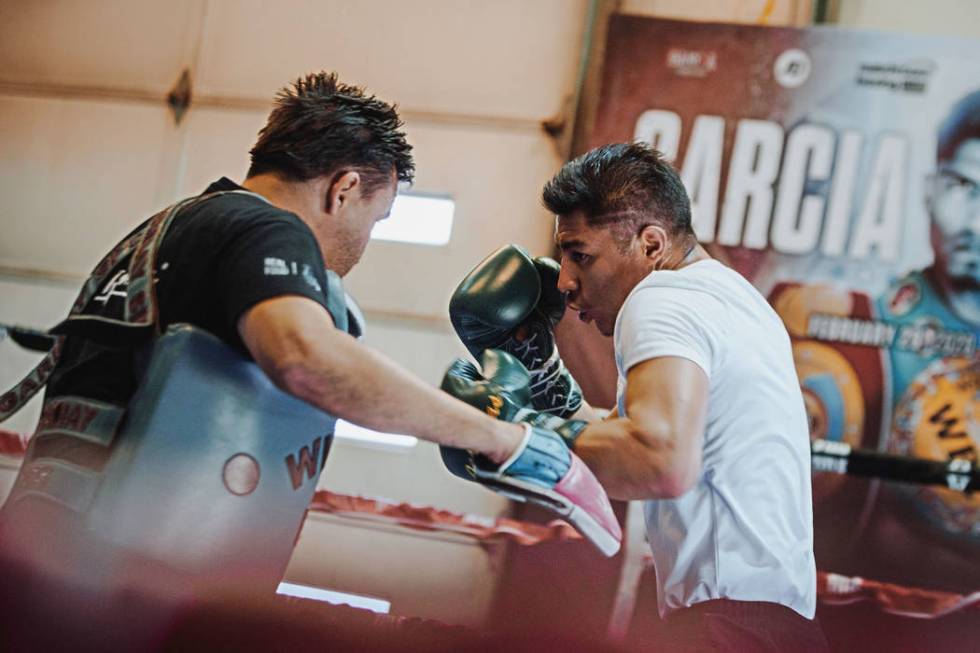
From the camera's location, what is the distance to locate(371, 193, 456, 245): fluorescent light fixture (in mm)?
4812

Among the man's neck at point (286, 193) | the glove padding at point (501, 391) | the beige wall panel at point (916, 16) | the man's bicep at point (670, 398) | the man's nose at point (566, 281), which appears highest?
the beige wall panel at point (916, 16)

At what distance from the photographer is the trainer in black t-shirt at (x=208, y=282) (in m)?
1.45

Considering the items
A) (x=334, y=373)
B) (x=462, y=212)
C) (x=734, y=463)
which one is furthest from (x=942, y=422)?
(x=334, y=373)

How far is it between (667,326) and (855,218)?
8.99 ft

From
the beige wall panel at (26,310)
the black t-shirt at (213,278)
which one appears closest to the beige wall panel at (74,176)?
the beige wall panel at (26,310)

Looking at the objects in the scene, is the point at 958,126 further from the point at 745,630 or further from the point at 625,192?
the point at 745,630

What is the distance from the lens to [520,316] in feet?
7.05

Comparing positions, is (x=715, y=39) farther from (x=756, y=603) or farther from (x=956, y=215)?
(x=756, y=603)

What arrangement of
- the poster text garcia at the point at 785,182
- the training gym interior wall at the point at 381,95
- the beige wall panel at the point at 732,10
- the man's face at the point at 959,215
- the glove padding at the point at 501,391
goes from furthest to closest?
the beige wall panel at the point at 732,10
the training gym interior wall at the point at 381,95
the poster text garcia at the point at 785,182
the man's face at the point at 959,215
the glove padding at the point at 501,391

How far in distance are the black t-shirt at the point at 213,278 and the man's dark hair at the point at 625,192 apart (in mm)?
575

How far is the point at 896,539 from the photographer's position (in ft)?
12.8

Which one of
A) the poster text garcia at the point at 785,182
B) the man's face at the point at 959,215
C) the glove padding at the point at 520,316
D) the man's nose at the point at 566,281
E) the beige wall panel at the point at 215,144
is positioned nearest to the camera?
the man's nose at the point at 566,281

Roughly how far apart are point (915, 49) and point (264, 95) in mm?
3019

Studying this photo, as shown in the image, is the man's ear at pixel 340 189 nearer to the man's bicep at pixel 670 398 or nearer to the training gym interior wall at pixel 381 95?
the man's bicep at pixel 670 398
